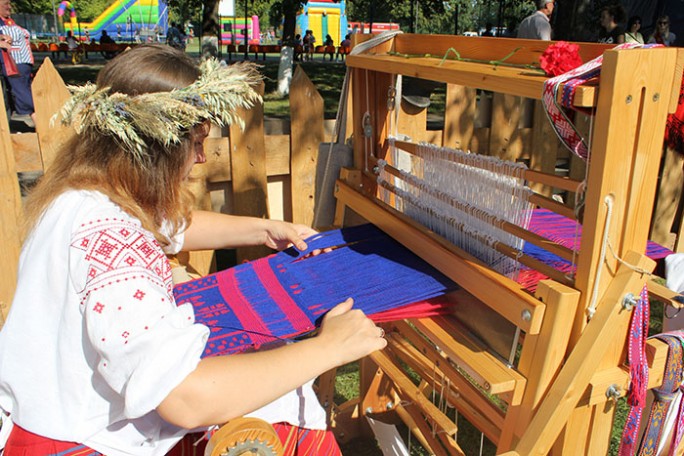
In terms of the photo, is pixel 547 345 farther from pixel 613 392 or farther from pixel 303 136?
pixel 303 136

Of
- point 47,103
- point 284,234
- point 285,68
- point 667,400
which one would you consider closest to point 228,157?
point 47,103

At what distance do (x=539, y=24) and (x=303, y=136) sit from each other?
426 cm

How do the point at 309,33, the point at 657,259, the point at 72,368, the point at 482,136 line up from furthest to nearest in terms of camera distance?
the point at 309,33, the point at 482,136, the point at 657,259, the point at 72,368

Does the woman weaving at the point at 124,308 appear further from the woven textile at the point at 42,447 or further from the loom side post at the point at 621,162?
the loom side post at the point at 621,162

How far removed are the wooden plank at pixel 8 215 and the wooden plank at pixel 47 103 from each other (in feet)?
0.47

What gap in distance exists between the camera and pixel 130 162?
129 cm

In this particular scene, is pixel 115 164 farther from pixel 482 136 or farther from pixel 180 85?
pixel 482 136

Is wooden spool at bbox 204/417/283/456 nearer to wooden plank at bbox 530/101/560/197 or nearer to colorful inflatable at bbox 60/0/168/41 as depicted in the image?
Answer: wooden plank at bbox 530/101/560/197

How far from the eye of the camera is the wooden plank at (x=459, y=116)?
3680 millimetres

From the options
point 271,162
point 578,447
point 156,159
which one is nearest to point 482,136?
point 271,162

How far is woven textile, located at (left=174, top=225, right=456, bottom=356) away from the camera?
160 centimetres

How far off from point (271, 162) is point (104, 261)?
2.21 meters

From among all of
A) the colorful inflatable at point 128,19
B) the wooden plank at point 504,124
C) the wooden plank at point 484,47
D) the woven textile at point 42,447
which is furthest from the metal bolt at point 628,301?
the colorful inflatable at point 128,19

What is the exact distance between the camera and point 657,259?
1.96m
